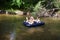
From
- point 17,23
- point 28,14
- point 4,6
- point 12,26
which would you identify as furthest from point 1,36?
point 4,6

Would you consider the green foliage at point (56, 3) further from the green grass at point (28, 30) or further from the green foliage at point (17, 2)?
the green grass at point (28, 30)

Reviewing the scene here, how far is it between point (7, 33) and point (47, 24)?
615cm

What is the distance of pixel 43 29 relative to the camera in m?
22.5

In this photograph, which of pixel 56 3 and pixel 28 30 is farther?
pixel 56 3

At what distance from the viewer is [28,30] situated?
866 inches

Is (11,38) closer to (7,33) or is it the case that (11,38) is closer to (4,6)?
(7,33)

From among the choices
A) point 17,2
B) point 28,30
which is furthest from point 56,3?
point 28,30

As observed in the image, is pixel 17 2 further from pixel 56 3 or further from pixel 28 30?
pixel 28 30

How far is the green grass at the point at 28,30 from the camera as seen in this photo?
19469 millimetres

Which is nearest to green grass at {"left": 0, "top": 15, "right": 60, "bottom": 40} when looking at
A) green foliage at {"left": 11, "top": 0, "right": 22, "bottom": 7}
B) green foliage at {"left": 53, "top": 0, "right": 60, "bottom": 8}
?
green foliage at {"left": 53, "top": 0, "right": 60, "bottom": 8}

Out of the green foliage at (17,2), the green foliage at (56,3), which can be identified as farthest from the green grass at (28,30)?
the green foliage at (17,2)

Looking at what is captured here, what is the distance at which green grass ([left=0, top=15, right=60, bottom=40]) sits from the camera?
19.5m

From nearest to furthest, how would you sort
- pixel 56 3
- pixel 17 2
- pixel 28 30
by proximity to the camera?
pixel 28 30
pixel 56 3
pixel 17 2

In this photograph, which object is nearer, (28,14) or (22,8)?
(28,14)
